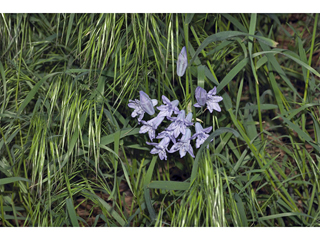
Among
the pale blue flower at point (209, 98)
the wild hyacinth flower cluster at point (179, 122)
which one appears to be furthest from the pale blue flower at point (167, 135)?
the pale blue flower at point (209, 98)

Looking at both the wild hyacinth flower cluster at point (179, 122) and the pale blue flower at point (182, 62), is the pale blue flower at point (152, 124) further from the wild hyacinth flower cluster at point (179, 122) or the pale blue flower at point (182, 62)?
the pale blue flower at point (182, 62)

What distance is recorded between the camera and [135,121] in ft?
3.67

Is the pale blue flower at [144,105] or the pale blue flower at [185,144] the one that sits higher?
the pale blue flower at [144,105]

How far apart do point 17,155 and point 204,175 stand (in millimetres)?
747

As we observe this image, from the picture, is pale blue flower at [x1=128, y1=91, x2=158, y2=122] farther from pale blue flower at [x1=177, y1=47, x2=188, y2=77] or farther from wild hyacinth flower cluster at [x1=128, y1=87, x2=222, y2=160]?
pale blue flower at [x1=177, y1=47, x2=188, y2=77]

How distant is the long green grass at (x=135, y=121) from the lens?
1.00m

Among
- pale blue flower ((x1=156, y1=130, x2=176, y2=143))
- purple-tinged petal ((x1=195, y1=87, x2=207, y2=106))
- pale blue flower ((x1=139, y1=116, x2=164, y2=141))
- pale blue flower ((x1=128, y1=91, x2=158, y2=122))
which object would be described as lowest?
pale blue flower ((x1=156, y1=130, x2=176, y2=143))

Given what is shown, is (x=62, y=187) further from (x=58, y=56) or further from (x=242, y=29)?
(x=242, y=29)

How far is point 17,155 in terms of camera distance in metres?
1.19

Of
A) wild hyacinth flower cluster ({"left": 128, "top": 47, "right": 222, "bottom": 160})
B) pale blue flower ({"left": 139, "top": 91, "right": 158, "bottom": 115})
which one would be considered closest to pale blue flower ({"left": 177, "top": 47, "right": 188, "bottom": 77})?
wild hyacinth flower cluster ({"left": 128, "top": 47, "right": 222, "bottom": 160})

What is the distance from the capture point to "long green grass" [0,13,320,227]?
1.00 meters

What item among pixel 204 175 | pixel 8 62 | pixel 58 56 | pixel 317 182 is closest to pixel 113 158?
pixel 204 175

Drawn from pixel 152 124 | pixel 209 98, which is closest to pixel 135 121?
pixel 152 124

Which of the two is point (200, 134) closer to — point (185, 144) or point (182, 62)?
point (185, 144)
